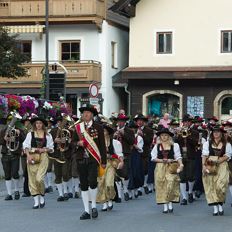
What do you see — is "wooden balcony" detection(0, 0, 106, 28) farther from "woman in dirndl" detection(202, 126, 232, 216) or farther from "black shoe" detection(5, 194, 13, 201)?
"woman in dirndl" detection(202, 126, 232, 216)

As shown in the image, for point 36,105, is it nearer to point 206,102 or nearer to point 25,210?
point 25,210

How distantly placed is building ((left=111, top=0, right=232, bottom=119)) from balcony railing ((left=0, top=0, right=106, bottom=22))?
149 cm

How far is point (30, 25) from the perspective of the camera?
39375 mm

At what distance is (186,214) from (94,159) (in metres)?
2.16

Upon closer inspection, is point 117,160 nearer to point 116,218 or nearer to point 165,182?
point 165,182

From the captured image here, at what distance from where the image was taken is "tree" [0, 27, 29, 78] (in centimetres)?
2827

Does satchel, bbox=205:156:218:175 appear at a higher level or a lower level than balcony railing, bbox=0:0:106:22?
lower

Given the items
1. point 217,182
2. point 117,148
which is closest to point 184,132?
point 117,148

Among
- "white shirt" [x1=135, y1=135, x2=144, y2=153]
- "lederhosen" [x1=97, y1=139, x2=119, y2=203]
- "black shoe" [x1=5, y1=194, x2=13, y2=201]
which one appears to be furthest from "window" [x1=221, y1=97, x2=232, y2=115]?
"lederhosen" [x1=97, y1=139, x2=119, y2=203]

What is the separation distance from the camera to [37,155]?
47.9ft

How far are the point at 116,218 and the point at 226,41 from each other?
26.0 metres

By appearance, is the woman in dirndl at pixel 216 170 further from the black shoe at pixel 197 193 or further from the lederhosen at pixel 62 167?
the lederhosen at pixel 62 167

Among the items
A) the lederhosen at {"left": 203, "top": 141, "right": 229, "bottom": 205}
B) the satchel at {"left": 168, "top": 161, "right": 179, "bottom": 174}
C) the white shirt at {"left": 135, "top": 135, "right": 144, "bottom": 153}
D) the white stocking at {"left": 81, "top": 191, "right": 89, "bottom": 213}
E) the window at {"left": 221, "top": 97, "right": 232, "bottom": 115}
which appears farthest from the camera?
the window at {"left": 221, "top": 97, "right": 232, "bottom": 115}

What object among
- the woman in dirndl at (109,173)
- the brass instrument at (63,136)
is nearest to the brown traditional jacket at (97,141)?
the woman in dirndl at (109,173)
